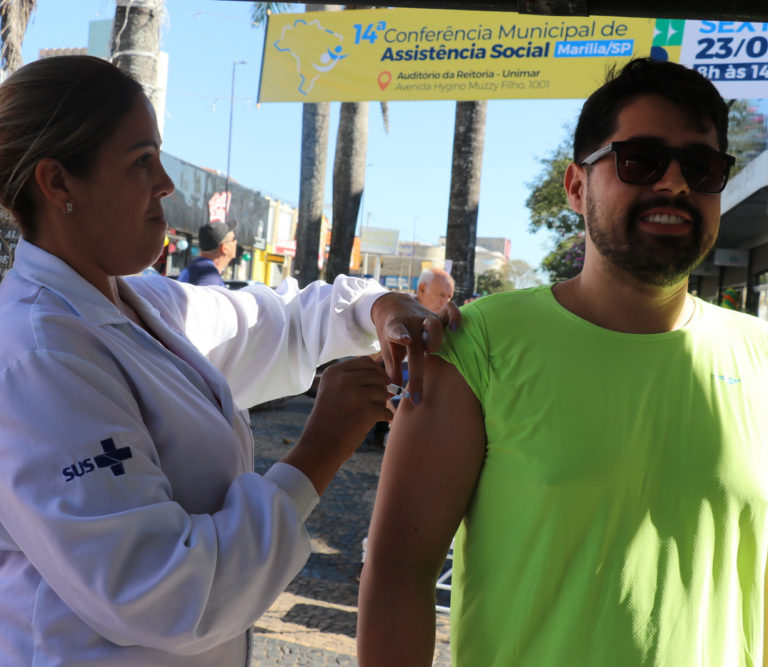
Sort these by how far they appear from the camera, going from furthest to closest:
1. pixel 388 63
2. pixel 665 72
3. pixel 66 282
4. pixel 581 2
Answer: pixel 388 63, pixel 665 72, pixel 581 2, pixel 66 282

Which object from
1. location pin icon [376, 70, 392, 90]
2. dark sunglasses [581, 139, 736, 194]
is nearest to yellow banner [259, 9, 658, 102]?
location pin icon [376, 70, 392, 90]

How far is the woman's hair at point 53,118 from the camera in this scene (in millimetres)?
1349

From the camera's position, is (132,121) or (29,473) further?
(132,121)

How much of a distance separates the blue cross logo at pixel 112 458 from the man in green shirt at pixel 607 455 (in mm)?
683

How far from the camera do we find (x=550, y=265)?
32.6 metres

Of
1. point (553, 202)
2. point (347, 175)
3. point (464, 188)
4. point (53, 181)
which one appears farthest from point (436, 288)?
point (553, 202)

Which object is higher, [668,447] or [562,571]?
[668,447]

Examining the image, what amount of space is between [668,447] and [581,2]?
0.97 meters

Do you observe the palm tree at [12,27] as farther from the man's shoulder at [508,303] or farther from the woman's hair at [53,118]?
the man's shoulder at [508,303]

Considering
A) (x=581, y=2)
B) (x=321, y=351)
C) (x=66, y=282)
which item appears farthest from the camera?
(x=321, y=351)

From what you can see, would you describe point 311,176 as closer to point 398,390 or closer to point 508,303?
point 508,303

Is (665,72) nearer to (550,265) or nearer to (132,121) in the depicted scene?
(132,121)

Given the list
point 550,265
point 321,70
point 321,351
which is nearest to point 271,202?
point 550,265

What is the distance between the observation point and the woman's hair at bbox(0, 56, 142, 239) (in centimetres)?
135
